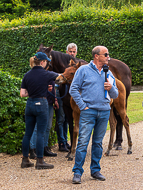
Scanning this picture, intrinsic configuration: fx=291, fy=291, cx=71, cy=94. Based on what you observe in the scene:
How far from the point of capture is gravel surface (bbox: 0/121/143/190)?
3.91 meters

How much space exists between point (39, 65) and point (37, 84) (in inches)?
14.1

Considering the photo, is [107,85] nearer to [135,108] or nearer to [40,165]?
[40,165]

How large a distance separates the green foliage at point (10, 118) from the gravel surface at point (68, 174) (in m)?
0.22

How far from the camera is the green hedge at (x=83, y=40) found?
15461 millimetres

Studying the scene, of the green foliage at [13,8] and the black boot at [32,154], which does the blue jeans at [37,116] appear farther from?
the green foliage at [13,8]

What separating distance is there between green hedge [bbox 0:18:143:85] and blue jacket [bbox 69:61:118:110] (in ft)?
39.0

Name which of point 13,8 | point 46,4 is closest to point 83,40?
point 13,8

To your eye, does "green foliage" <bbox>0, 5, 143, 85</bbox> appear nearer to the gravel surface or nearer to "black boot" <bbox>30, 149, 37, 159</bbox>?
the gravel surface

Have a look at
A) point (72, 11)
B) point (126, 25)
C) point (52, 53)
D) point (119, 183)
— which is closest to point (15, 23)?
point (72, 11)

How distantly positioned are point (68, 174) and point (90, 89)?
1.42m

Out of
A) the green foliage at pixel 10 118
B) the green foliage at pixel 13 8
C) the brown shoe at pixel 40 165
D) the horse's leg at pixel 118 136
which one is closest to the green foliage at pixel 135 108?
the horse's leg at pixel 118 136

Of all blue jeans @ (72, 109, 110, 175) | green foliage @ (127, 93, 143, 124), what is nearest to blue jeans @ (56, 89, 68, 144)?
blue jeans @ (72, 109, 110, 175)

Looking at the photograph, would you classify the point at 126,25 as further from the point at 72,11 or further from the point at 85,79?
the point at 85,79

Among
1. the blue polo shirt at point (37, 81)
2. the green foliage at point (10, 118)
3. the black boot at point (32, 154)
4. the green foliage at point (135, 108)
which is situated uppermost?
the blue polo shirt at point (37, 81)
